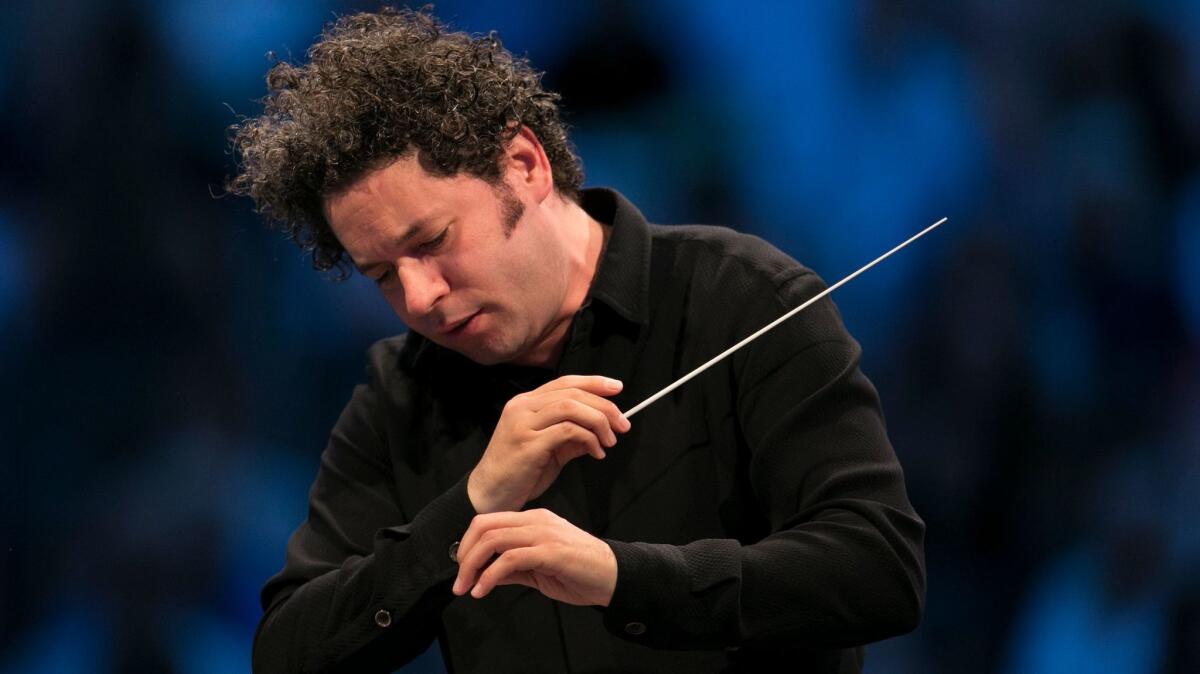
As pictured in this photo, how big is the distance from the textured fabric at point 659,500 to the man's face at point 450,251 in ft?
0.37

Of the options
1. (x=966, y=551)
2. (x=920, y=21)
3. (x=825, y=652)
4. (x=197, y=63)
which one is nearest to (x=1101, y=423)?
(x=966, y=551)

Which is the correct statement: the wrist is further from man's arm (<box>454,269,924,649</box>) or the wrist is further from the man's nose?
the man's nose

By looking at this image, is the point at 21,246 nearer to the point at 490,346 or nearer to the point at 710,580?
the point at 490,346

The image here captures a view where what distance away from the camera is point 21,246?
2.65 meters

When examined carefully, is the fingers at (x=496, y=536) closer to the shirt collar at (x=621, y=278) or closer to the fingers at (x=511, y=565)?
the fingers at (x=511, y=565)

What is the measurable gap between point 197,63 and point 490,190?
3.77 ft

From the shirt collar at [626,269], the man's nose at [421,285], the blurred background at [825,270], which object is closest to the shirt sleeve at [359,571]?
the man's nose at [421,285]

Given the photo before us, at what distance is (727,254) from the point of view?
1.88m

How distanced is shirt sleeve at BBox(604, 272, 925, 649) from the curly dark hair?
0.45m

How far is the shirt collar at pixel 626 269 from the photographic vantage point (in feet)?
6.04

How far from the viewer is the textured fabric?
1.52 metres

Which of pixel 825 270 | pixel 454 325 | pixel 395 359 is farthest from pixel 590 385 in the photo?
pixel 825 270

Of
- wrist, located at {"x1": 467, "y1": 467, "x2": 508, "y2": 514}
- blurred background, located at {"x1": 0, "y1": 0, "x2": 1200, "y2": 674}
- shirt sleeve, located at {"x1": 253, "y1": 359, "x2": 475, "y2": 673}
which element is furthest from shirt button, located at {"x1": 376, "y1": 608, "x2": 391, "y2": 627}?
blurred background, located at {"x1": 0, "y1": 0, "x2": 1200, "y2": 674}

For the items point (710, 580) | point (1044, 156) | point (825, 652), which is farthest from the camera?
point (1044, 156)
